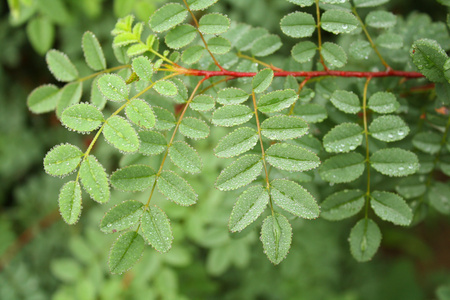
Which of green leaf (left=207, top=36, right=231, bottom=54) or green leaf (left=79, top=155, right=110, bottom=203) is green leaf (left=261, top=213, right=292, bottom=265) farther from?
green leaf (left=207, top=36, right=231, bottom=54)

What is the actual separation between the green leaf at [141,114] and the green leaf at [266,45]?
52 cm

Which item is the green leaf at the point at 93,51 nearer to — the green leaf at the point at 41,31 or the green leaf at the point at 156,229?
the green leaf at the point at 156,229

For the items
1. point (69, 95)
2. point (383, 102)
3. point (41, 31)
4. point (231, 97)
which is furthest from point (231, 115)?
point (41, 31)

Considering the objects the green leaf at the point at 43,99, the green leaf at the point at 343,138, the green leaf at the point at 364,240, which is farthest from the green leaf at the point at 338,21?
the green leaf at the point at 43,99

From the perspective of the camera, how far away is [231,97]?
1.12 m

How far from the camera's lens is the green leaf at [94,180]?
0.96m

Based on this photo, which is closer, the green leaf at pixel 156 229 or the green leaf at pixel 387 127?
the green leaf at pixel 156 229

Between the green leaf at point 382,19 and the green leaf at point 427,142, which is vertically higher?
the green leaf at point 382,19

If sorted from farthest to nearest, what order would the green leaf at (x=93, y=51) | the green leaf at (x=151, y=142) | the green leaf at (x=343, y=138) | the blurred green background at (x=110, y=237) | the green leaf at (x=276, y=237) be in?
the blurred green background at (x=110, y=237) < the green leaf at (x=93, y=51) < the green leaf at (x=343, y=138) < the green leaf at (x=151, y=142) < the green leaf at (x=276, y=237)

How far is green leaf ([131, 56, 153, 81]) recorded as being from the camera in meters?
1.06

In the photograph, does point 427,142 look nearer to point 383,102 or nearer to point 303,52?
point 383,102

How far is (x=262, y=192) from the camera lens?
1.03 meters

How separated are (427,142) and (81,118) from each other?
1.14 meters

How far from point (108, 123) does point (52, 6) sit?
1467 mm
